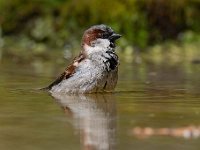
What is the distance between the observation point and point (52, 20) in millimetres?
17375

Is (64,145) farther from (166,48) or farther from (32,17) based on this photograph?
(32,17)

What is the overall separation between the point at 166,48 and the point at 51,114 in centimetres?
976

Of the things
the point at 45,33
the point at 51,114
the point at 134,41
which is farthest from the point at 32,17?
the point at 51,114

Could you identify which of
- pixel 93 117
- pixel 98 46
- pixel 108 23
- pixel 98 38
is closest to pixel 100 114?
pixel 93 117

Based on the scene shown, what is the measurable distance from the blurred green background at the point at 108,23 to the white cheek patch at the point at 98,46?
7663 mm

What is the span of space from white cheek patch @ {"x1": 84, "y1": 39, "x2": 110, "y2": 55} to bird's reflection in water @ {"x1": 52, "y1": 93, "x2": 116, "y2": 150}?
21.3 inches

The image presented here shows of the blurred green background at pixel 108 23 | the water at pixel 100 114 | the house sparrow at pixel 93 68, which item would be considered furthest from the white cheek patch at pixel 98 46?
the blurred green background at pixel 108 23

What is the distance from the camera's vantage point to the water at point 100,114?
5020mm

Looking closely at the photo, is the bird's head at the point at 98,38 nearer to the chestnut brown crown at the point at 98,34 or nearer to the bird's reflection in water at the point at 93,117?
the chestnut brown crown at the point at 98,34

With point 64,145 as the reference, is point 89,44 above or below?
above

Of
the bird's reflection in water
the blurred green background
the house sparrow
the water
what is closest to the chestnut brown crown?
the house sparrow

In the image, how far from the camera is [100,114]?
6402 millimetres

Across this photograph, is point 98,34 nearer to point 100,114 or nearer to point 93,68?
point 93,68

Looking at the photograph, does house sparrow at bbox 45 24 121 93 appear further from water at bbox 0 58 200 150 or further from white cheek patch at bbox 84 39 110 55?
water at bbox 0 58 200 150
